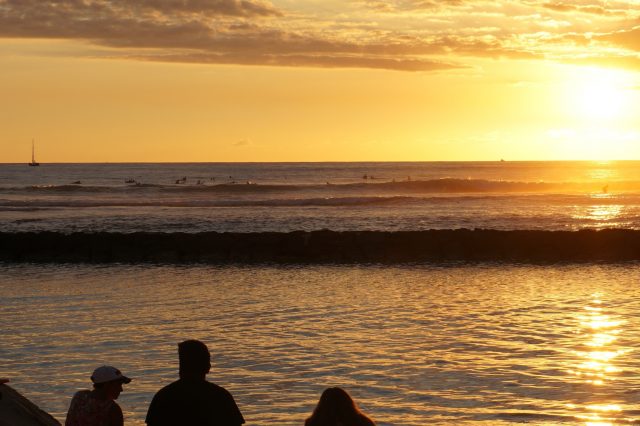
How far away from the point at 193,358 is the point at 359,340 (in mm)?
8823

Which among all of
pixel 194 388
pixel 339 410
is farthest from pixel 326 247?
pixel 339 410

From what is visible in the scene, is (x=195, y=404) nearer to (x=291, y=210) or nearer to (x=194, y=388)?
(x=194, y=388)

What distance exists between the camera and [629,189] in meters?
88.1

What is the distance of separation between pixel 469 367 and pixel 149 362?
4587 millimetres

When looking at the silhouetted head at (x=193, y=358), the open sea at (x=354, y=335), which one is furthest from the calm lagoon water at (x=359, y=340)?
the silhouetted head at (x=193, y=358)

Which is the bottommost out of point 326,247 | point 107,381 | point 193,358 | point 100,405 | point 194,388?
point 326,247

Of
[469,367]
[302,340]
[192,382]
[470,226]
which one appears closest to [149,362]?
[302,340]

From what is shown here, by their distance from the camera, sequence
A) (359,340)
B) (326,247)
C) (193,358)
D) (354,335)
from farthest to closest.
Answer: (326,247) < (354,335) < (359,340) < (193,358)

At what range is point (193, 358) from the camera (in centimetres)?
604

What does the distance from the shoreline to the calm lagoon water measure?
409cm

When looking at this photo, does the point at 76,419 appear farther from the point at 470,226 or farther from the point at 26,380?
the point at 470,226

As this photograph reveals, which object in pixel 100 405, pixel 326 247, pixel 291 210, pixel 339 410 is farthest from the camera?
pixel 291 210

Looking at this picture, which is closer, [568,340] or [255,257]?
[568,340]

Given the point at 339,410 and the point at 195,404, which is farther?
the point at 195,404
